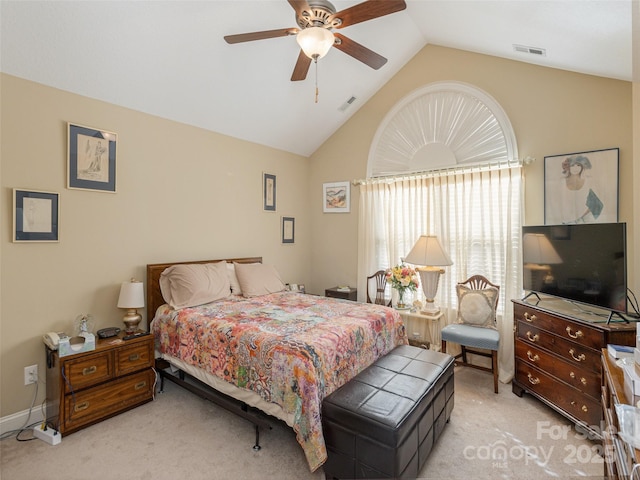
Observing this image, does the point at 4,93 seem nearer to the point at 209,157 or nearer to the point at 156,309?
the point at 209,157

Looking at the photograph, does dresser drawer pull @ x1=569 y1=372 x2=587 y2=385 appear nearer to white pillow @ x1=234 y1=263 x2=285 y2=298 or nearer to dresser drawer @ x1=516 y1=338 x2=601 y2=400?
dresser drawer @ x1=516 y1=338 x2=601 y2=400

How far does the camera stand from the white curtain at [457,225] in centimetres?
335

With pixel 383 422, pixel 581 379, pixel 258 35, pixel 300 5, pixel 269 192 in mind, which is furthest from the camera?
pixel 269 192

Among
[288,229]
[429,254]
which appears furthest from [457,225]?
[288,229]

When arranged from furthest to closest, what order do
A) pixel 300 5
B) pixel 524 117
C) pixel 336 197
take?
pixel 336 197
pixel 524 117
pixel 300 5

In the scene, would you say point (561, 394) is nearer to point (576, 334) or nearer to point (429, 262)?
point (576, 334)

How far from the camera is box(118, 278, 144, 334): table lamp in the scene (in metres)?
2.79

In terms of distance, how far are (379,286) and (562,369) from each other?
220cm

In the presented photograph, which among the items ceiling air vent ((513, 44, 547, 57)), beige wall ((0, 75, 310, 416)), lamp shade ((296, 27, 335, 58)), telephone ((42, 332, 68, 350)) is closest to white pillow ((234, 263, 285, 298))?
beige wall ((0, 75, 310, 416))

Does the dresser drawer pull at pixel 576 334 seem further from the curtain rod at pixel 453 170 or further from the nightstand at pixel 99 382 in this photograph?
the nightstand at pixel 99 382

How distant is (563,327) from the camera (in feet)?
7.93

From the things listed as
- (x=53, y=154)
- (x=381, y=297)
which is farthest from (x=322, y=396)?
(x=53, y=154)

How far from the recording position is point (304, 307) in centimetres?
307

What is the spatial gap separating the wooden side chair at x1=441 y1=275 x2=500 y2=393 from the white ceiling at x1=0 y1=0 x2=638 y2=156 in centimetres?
222
